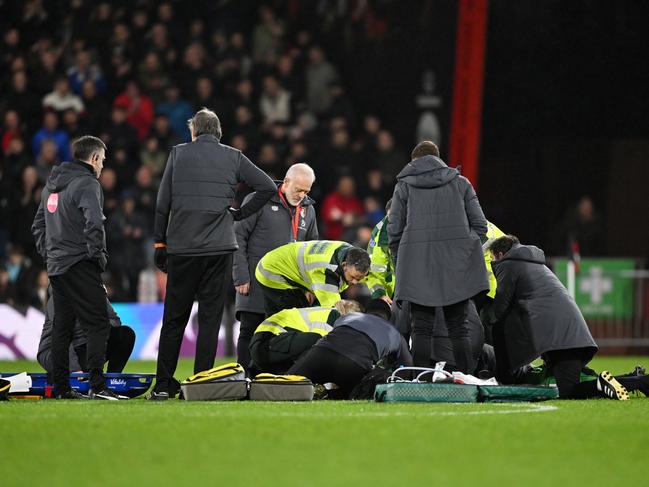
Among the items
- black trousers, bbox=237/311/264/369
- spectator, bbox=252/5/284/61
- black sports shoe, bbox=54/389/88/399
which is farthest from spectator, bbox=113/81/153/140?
black sports shoe, bbox=54/389/88/399

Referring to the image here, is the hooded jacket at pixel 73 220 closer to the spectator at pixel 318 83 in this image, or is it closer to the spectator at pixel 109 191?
the spectator at pixel 109 191

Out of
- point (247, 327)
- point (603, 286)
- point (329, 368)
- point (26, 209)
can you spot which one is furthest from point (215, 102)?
point (329, 368)

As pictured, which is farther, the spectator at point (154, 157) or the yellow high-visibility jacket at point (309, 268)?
the spectator at point (154, 157)

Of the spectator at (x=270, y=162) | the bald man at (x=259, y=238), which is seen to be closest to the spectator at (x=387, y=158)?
the spectator at (x=270, y=162)

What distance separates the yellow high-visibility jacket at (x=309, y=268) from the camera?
9.68m

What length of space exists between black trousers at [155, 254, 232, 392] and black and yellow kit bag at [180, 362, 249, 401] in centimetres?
40

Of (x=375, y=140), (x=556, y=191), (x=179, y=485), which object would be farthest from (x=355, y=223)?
(x=179, y=485)

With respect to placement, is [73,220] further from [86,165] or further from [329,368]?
[329,368]

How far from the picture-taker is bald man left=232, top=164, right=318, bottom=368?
10.4 meters

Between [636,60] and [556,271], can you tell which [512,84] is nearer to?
[636,60]

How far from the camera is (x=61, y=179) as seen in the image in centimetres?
929

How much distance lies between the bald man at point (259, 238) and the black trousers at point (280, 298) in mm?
203

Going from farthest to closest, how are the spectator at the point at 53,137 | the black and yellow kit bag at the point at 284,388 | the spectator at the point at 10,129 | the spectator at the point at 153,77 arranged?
the spectator at the point at 153,77 → the spectator at the point at 10,129 → the spectator at the point at 53,137 → the black and yellow kit bag at the point at 284,388

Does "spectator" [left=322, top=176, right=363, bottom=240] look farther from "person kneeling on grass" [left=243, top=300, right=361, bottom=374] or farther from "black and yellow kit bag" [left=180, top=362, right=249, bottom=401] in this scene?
"black and yellow kit bag" [left=180, top=362, right=249, bottom=401]
